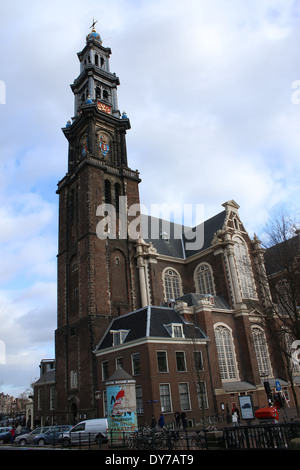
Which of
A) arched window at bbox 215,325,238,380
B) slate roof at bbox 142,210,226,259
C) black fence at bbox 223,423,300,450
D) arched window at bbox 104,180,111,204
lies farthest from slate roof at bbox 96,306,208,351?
black fence at bbox 223,423,300,450

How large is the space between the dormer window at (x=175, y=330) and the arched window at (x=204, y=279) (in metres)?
12.5

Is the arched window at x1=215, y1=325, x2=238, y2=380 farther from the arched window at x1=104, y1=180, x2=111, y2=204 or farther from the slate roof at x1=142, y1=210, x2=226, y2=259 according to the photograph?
the arched window at x1=104, y1=180, x2=111, y2=204

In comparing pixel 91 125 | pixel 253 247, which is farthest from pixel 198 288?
pixel 91 125

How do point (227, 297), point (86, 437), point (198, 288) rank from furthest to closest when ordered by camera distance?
point (198, 288), point (227, 297), point (86, 437)

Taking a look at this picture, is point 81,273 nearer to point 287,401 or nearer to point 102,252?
point 102,252

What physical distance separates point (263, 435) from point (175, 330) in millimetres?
20191

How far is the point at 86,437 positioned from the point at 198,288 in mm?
26367

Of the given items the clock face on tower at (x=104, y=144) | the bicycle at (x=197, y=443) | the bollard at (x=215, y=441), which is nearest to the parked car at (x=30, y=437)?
the bicycle at (x=197, y=443)

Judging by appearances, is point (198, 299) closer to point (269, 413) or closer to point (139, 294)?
point (139, 294)

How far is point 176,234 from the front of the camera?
176 ft

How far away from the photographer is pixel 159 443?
15344 millimetres

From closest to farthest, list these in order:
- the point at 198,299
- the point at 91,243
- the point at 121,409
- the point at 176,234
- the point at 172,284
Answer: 1. the point at 121,409
2. the point at 198,299
3. the point at 91,243
4. the point at 172,284
5. the point at 176,234

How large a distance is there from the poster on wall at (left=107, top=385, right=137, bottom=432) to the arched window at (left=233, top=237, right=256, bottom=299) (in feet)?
79.3

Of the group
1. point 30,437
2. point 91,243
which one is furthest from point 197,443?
point 91,243
